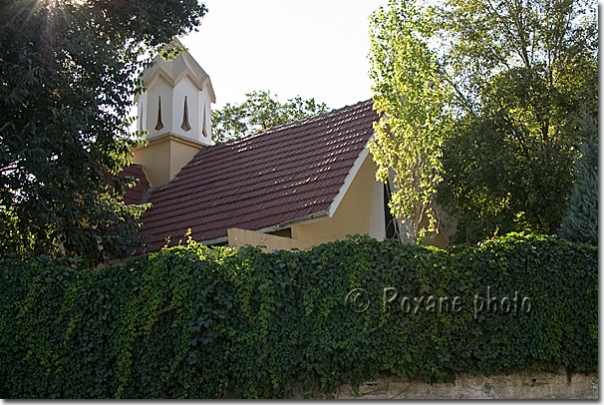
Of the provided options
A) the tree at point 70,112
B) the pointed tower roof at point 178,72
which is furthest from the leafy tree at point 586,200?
the pointed tower roof at point 178,72

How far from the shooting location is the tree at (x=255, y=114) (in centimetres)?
3466

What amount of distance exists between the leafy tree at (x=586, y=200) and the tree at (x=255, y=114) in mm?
23436

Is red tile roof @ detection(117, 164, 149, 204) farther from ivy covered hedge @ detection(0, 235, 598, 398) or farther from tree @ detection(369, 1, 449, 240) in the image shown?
ivy covered hedge @ detection(0, 235, 598, 398)

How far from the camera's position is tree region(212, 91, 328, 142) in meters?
34.7

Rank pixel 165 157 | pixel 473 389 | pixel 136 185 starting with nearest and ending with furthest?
pixel 473 389 < pixel 136 185 < pixel 165 157

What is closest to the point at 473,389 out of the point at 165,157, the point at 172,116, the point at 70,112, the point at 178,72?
the point at 70,112

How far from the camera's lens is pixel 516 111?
49.0 ft

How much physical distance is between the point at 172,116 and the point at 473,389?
13.7m

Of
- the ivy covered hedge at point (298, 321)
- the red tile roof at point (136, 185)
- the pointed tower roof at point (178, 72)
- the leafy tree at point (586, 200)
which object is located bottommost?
the ivy covered hedge at point (298, 321)

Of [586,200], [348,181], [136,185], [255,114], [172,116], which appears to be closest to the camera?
[586,200]

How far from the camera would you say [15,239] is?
11656 mm

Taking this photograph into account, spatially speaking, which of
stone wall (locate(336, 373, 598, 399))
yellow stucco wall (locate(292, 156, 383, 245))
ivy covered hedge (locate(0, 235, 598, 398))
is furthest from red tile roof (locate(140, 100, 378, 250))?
stone wall (locate(336, 373, 598, 399))

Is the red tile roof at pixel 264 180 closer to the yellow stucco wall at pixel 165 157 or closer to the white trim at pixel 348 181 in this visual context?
the white trim at pixel 348 181

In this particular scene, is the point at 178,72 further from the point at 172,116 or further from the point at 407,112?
the point at 407,112
